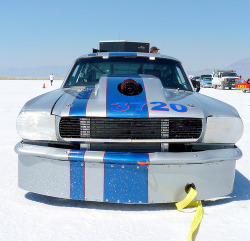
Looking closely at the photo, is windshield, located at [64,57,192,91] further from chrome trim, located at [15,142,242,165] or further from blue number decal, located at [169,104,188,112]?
chrome trim, located at [15,142,242,165]

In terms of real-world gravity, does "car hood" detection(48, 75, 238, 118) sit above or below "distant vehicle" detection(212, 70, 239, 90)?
above

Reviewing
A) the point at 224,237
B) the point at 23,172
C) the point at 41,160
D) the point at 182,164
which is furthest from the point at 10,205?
the point at 224,237

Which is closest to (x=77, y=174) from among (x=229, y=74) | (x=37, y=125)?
(x=37, y=125)

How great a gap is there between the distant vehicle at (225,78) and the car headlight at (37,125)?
89.9ft

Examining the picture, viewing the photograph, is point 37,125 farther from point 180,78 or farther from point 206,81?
point 206,81

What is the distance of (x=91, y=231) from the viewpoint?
2541 mm

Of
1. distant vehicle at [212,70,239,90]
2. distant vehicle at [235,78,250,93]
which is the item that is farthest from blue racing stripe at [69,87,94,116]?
distant vehicle at [212,70,239,90]

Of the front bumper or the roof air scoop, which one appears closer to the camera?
the front bumper

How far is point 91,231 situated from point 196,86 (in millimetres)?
2478

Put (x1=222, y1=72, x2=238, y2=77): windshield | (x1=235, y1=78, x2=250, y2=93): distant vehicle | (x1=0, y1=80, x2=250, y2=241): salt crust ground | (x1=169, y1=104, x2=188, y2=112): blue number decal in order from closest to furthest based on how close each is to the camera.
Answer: (x1=0, y1=80, x2=250, y2=241): salt crust ground → (x1=169, y1=104, x2=188, y2=112): blue number decal → (x1=235, y1=78, x2=250, y2=93): distant vehicle → (x1=222, y1=72, x2=238, y2=77): windshield

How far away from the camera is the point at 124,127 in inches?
110

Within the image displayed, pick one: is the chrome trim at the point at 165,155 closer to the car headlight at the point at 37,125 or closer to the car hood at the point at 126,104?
the car headlight at the point at 37,125

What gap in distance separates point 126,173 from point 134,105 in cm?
54

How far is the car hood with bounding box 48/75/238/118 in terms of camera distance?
2.77 meters
